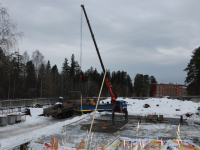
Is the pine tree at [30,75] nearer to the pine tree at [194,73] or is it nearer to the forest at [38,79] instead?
the forest at [38,79]

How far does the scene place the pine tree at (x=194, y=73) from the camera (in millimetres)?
44653

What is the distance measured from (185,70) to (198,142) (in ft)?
135

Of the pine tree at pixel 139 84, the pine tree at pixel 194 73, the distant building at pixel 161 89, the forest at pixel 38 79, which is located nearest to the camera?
the forest at pixel 38 79

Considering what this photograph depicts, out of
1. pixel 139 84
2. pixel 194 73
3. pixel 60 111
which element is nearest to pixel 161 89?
pixel 139 84

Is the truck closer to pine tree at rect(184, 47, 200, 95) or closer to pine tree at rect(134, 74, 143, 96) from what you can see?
pine tree at rect(184, 47, 200, 95)

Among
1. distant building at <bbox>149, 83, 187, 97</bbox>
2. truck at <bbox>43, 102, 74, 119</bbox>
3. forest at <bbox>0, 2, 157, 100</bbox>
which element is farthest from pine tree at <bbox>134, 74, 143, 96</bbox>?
truck at <bbox>43, 102, 74, 119</bbox>

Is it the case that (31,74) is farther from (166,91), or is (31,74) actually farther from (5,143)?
(166,91)

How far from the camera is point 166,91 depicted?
303ft

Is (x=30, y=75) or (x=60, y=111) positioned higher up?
(x=30, y=75)

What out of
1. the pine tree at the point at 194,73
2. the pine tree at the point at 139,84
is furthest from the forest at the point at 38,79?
the pine tree at the point at 194,73

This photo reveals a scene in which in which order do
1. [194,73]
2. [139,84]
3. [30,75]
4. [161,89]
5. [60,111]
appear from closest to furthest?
[60,111]
[194,73]
[30,75]
[139,84]
[161,89]

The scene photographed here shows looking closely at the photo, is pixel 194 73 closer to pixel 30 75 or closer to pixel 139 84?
pixel 139 84

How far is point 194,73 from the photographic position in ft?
151

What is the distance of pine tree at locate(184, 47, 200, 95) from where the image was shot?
1758 inches
